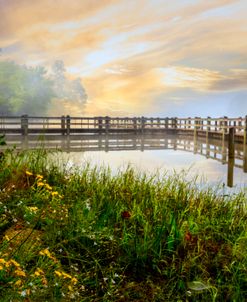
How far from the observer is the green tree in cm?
4391

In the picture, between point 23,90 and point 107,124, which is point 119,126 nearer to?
point 107,124

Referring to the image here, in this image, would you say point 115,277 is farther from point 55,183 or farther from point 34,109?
point 34,109

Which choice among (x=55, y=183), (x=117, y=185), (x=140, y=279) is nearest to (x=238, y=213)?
(x=117, y=185)

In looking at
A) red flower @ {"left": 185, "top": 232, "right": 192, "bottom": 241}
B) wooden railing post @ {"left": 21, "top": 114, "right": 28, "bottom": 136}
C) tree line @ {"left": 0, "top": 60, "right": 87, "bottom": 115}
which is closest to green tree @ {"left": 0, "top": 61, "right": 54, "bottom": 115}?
tree line @ {"left": 0, "top": 60, "right": 87, "bottom": 115}

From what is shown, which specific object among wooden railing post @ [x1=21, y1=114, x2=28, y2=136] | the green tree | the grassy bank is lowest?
the grassy bank

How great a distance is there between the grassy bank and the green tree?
3956cm

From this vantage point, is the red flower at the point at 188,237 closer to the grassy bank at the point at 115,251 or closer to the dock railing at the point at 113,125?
the grassy bank at the point at 115,251

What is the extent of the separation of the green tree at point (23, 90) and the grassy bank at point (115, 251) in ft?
130

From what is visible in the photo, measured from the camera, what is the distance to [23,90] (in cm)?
4484

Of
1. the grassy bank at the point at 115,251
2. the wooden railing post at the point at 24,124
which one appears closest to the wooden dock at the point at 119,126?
the wooden railing post at the point at 24,124

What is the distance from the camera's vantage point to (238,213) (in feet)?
18.6

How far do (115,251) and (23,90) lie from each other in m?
42.9

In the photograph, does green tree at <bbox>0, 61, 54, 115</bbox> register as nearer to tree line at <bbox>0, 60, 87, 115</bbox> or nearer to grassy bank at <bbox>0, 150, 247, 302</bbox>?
tree line at <bbox>0, 60, 87, 115</bbox>

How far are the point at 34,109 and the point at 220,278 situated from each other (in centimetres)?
4464
